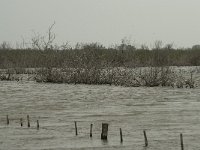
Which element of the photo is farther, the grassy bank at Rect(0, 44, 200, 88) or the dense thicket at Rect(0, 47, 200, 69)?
the dense thicket at Rect(0, 47, 200, 69)

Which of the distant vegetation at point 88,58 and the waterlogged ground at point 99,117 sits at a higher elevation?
the distant vegetation at point 88,58

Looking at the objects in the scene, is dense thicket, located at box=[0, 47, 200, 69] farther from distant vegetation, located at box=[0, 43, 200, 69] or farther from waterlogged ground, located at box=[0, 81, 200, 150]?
waterlogged ground, located at box=[0, 81, 200, 150]

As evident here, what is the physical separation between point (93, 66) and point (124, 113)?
13.7 metres

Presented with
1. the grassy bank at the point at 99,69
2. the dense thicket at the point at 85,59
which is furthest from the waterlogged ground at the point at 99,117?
the dense thicket at the point at 85,59

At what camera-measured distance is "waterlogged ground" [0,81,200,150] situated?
32.0 feet

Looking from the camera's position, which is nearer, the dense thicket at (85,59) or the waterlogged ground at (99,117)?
the waterlogged ground at (99,117)

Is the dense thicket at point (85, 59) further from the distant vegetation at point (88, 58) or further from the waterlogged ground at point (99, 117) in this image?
the waterlogged ground at point (99, 117)

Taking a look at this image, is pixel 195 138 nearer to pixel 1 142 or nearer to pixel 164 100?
pixel 1 142

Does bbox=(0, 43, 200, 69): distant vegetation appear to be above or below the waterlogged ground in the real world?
above

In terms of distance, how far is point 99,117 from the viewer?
14.1 m

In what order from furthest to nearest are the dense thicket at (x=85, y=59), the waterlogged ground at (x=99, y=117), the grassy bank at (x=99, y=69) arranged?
the dense thicket at (x=85, y=59)
the grassy bank at (x=99, y=69)
the waterlogged ground at (x=99, y=117)

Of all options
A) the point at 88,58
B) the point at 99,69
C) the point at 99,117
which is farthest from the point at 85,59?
the point at 99,117

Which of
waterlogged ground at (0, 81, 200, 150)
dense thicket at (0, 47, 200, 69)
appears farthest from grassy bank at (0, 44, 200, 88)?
waterlogged ground at (0, 81, 200, 150)

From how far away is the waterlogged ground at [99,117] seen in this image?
32.0ft
